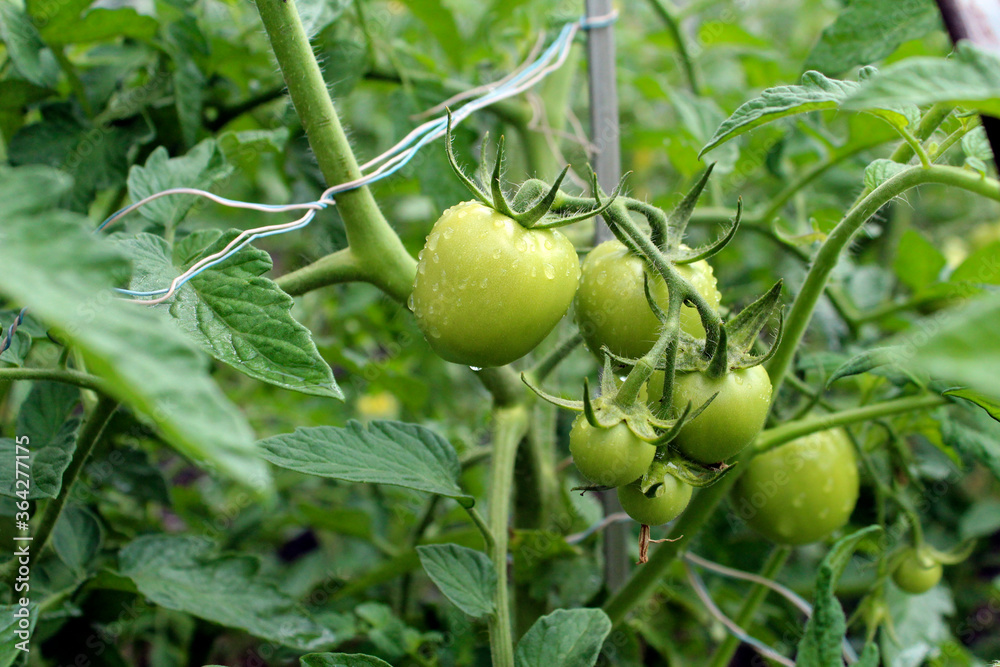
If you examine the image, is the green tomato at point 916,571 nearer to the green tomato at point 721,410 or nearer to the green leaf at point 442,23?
the green tomato at point 721,410

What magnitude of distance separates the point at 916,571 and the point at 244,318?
2.67 feet

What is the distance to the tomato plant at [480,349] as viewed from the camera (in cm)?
49

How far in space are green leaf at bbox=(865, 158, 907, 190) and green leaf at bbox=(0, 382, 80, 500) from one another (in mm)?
687

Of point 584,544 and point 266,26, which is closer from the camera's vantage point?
point 266,26

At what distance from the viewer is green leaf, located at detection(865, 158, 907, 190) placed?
57 cm

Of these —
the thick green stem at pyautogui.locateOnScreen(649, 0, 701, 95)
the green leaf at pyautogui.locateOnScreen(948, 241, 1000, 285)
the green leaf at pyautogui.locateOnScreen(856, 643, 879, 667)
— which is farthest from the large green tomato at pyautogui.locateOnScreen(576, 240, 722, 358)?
the thick green stem at pyautogui.locateOnScreen(649, 0, 701, 95)

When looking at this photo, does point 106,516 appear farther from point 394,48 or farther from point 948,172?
point 948,172

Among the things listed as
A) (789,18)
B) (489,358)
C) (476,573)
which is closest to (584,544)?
(476,573)

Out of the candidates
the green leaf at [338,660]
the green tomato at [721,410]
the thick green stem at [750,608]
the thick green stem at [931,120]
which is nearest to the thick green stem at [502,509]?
the green leaf at [338,660]

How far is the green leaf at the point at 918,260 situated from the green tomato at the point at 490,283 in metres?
0.77

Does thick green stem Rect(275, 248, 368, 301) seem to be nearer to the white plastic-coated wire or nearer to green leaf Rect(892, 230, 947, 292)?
the white plastic-coated wire

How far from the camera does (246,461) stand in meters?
0.26

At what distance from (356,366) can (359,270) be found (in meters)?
0.46

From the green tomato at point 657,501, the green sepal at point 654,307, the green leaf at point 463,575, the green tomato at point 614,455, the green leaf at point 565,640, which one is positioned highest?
the green sepal at point 654,307
